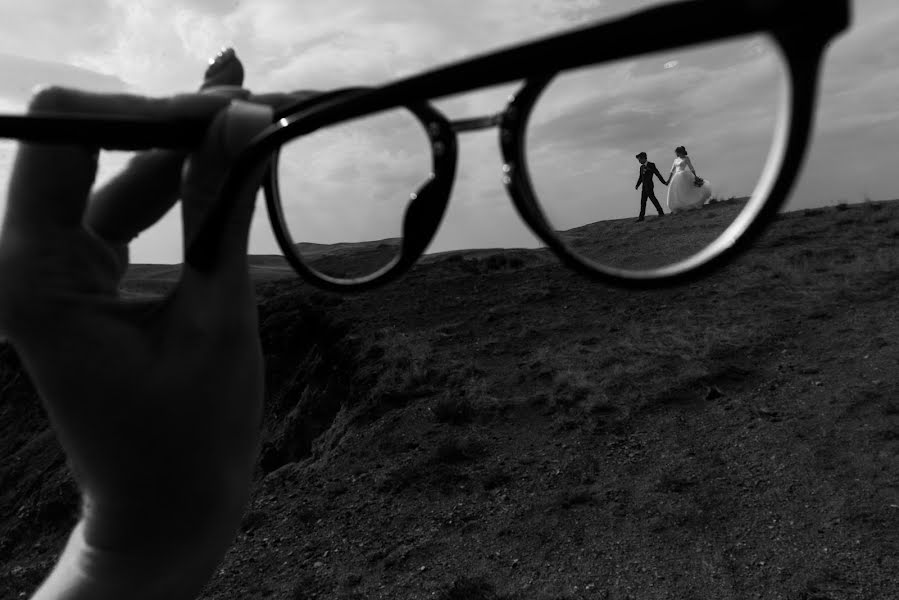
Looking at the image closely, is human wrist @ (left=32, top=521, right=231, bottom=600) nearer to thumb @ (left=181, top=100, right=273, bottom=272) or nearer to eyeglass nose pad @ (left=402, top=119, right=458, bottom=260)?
thumb @ (left=181, top=100, right=273, bottom=272)

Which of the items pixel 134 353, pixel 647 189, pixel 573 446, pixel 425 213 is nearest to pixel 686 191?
pixel 647 189

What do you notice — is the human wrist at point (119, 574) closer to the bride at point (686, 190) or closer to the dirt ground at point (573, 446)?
the dirt ground at point (573, 446)

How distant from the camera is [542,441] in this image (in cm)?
554

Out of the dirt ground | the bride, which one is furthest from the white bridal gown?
the dirt ground

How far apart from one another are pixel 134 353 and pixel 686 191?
38.0 ft

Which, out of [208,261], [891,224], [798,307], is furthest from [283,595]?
[891,224]

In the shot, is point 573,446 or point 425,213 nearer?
point 425,213

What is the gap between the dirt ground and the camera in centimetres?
424

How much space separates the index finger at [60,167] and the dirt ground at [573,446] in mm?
2226

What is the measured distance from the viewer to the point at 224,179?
0.90 m

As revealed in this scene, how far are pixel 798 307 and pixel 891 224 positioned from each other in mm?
3413

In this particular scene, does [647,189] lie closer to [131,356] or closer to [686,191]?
[686,191]

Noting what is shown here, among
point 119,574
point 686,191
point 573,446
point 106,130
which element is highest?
point 686,191

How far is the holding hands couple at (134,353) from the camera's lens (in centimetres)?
92
